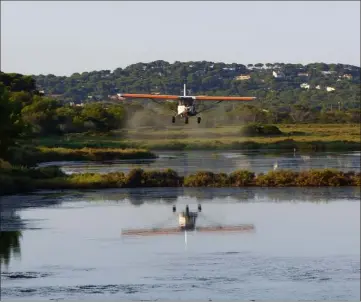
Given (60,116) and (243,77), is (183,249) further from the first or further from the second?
(243,77)

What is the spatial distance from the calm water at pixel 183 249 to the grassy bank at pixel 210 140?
3458 centimetres

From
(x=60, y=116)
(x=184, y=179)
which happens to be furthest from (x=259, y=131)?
(x=184, y=179)

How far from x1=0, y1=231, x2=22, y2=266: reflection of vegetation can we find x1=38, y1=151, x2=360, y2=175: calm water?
22362 mm

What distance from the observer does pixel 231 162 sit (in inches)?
2675

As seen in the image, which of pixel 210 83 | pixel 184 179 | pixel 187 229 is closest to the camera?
pixel 187 229

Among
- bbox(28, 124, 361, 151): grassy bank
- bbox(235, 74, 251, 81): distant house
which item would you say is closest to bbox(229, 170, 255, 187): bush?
bbox(28, 124, 361, 151): grassy bank

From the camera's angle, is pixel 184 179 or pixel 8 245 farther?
pixel 184 179

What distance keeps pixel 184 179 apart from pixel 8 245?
2015 centimetres

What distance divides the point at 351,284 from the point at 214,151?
56.2m

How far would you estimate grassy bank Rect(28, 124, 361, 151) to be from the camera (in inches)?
3302

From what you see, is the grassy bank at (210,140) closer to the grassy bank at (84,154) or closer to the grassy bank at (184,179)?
the grassy bank at (84,154)

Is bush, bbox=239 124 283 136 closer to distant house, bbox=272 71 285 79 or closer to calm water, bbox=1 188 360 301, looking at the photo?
calm water, bbox=1 188 360 301

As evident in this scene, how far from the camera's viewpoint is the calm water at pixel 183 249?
2642cm

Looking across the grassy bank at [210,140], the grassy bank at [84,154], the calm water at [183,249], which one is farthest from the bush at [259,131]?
the calm water at [183,249]
